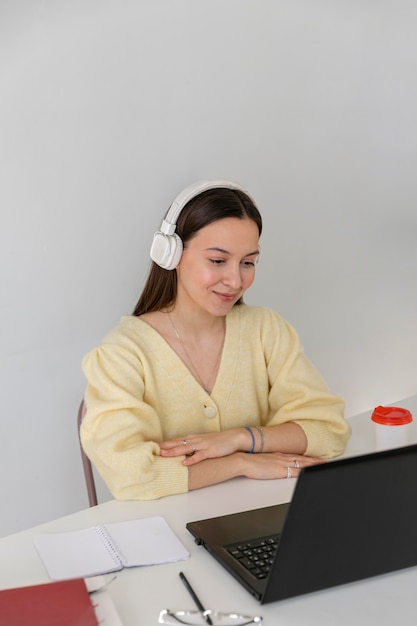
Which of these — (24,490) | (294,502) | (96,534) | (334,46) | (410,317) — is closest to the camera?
(294,502)

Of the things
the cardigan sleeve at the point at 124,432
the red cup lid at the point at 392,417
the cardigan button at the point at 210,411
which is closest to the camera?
the cardigan sleeve at the point at 124,432

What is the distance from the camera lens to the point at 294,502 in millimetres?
1021

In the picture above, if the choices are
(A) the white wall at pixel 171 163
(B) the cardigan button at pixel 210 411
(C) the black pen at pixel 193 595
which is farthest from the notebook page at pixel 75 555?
(A) the white wall at pixel 171 163

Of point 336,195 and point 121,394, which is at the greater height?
point 336,195

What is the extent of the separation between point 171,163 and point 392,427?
101cm

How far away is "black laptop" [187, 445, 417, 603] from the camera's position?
104 cm

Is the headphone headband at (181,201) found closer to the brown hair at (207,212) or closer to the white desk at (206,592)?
the brown hair at (207,212)

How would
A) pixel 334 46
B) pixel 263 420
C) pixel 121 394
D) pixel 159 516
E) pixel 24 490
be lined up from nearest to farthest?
pixel 159 516, pixel 121 394, pixel 263 420, pixel 24 490, pixel 334 46

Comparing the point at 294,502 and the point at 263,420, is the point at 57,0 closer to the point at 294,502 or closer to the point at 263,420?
the point at 263,420

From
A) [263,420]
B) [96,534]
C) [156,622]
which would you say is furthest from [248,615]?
[263,420]

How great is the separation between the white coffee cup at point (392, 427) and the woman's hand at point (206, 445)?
28 cm

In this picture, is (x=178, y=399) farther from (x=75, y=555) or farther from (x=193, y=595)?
(x=193, y=595)

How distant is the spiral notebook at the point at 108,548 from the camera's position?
125cm

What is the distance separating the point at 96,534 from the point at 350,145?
1835 mm
